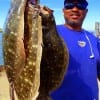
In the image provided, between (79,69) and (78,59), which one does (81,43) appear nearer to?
(78,59)

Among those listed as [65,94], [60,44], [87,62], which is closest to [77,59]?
[87,62]

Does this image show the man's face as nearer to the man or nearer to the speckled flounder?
the man

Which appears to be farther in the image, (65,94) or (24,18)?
(65,94)

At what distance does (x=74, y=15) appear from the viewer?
187 inches

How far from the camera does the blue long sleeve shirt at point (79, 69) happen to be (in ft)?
15.3

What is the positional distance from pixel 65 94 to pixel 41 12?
172 centimetres

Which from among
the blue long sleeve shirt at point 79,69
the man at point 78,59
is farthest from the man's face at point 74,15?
the blue long sleeve shirt at point 79,69

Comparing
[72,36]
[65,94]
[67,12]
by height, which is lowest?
[65,94]

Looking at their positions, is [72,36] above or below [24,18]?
below

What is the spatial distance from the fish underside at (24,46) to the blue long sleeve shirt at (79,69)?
1421mm

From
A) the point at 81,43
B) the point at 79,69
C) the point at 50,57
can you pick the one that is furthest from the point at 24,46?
the point at 81,43

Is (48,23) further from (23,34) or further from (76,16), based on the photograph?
(76,16)

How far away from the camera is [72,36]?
4906 millimetres

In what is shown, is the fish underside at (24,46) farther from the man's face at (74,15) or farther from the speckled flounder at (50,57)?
the man's face at (74,15)
